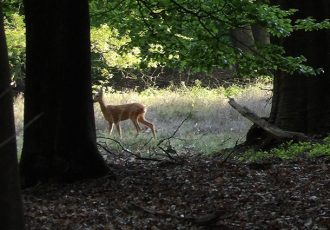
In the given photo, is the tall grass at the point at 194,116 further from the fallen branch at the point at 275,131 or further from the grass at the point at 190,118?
the fallen branch at the point at 275,131

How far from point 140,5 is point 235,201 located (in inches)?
166

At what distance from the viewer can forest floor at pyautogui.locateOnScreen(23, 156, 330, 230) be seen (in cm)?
660

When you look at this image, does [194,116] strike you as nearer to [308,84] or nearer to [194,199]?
[308,84]

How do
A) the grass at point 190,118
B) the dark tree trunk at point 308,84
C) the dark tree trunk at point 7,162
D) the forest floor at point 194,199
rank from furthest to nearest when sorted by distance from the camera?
the grass at point 190,118 → the dark tree trunk at point 308,84 → the forest floor at point 194,199 → the dark tree trunk at point 7,162

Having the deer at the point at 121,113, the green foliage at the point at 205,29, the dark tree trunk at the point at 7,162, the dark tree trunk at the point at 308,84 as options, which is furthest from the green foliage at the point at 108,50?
the dark tree trunk at the point at 7,162

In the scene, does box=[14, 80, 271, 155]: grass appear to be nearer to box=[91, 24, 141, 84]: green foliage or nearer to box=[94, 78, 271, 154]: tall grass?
box=[94, 78, 271, 154]: tall grass

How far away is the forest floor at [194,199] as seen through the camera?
6.60m

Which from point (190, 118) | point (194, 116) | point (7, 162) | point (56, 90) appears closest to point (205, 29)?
point (56, 90)

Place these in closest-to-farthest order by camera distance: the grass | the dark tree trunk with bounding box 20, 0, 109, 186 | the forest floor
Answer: the forest floor → the dark tree trunk with bounding box 20, 0, 109, 186 → the grass

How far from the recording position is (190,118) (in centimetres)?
2238

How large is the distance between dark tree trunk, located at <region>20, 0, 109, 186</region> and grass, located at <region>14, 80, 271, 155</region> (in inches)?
243

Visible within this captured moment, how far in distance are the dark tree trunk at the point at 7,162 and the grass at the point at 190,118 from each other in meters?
10.5

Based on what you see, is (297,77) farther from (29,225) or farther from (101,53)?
(101,53)

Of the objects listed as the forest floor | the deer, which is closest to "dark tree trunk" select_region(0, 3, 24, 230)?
the forest floor
